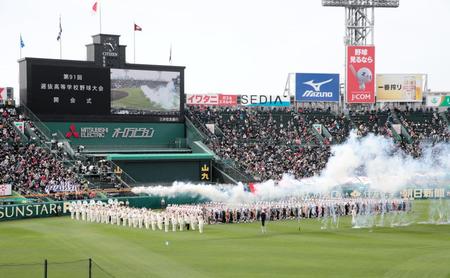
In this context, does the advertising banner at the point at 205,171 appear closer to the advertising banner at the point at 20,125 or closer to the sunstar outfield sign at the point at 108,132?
the sunstar outfield sign at the point at 108,132

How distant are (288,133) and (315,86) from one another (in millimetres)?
6055

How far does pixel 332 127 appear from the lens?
73438 millimetres

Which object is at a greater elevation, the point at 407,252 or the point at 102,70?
the point at 102,70

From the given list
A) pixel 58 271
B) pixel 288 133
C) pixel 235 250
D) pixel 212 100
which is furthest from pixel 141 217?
pixel 288 133

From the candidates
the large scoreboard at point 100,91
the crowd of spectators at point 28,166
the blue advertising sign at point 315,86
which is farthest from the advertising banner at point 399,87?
the crowd of spectators at point 28,166

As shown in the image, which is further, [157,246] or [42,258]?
[157,246]

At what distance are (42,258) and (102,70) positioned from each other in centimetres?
3209

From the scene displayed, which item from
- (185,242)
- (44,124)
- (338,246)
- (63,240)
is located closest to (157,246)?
(185,242)

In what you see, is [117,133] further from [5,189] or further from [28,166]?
[5,189]

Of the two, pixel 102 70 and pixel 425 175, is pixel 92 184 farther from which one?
pixel 425 175

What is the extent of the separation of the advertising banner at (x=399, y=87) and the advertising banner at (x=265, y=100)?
32.5 ft

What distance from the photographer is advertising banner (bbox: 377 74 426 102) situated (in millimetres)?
76875

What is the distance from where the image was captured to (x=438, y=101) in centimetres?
8019

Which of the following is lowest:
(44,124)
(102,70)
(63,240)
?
(63,240)
